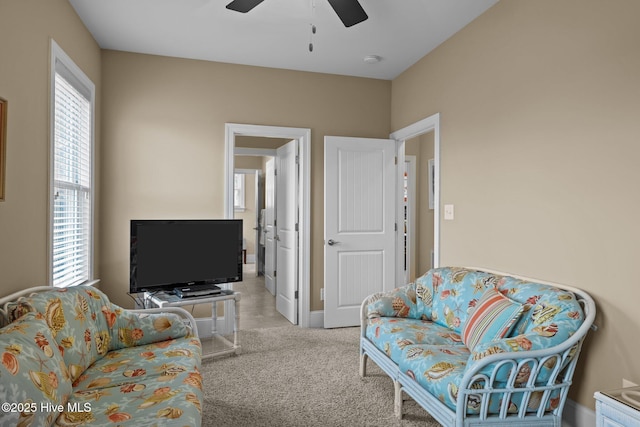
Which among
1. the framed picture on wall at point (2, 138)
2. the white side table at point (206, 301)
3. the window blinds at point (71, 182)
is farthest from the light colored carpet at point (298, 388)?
the framed picture on wall at point (2, 138)

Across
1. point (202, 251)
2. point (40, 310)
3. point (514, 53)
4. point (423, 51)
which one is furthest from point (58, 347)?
point (423, 51)

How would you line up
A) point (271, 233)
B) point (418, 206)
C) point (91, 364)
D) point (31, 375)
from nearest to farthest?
point (31, 375), point (91, 364), point (418, 206), point (271, 233)

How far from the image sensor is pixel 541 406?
197 cm

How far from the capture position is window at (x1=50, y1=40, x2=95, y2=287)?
9.21ft

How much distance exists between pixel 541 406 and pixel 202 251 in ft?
8.96

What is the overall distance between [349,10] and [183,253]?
2.32m

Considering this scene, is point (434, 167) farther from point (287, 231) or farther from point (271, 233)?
point (271, 233)

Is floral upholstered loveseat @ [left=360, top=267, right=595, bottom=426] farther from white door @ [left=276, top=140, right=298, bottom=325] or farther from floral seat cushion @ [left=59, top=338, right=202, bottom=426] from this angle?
white door @ [left=276, top=140, right=298, bottom=325]

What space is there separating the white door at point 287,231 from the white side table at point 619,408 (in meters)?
3.16

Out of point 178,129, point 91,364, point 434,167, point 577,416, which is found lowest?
point 577,416

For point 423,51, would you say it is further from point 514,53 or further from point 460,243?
point 460,243

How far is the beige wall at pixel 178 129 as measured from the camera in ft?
12.7

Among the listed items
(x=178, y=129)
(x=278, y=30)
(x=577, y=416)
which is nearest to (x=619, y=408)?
(x=577, y=416)

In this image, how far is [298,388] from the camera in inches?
113
